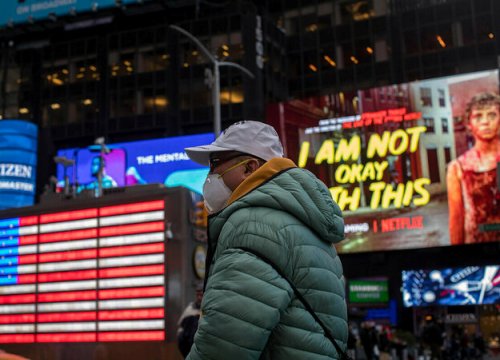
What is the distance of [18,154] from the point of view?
49875mm

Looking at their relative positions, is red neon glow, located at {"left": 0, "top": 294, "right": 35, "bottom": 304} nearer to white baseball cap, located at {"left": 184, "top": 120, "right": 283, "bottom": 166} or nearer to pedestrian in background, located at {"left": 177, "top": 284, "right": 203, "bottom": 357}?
pedestrian in background, located at {"left": 177, "top": 284, "right": 203, "bottom": 357}

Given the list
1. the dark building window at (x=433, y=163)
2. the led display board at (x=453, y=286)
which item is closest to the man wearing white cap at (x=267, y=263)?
the dark building window at (x=433, y=163)

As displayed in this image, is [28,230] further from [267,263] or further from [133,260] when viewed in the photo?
[267,263]

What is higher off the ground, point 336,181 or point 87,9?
point 87,9

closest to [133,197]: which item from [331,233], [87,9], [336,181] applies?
[331,233]

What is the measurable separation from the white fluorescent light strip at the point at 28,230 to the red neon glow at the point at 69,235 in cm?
30

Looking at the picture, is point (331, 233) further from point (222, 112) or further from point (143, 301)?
point (222, 112)

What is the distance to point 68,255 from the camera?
16.8 m

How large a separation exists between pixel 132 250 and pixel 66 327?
2585 millimetres

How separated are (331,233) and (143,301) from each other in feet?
43.2

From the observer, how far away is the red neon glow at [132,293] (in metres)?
15.3

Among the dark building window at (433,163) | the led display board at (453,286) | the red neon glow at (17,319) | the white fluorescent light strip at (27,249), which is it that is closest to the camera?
the red neon glow at (17,319)

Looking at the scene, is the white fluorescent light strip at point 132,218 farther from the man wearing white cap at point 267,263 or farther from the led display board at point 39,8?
the led display board at point 39,8

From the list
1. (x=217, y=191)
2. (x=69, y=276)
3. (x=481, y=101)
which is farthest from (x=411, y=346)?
(x=217, y=191)
